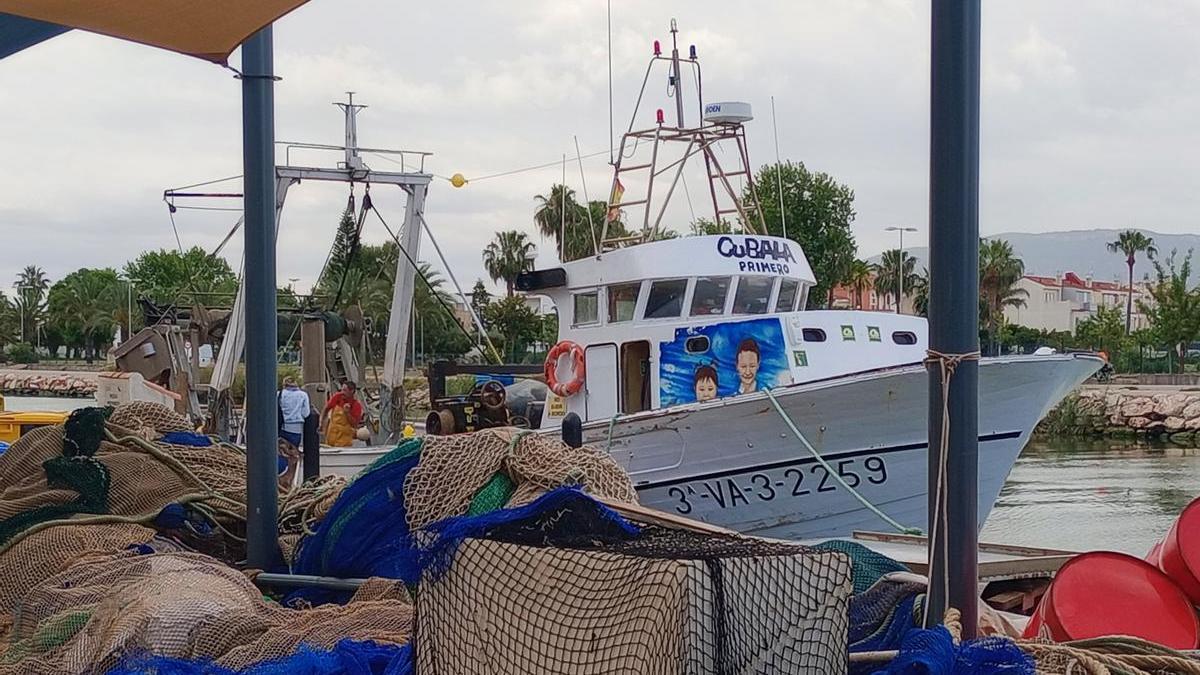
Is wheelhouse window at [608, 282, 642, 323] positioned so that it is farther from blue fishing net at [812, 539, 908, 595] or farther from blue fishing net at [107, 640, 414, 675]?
blue fishing net at [107, 640, 414, 675]

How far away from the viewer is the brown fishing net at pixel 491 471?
12.4ft

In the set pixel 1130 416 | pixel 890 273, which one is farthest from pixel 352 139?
pixel 890 273

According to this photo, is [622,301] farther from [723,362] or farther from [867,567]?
[867,567]

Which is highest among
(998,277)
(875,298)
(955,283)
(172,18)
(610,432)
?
(998,277)

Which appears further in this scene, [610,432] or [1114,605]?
[610,432]

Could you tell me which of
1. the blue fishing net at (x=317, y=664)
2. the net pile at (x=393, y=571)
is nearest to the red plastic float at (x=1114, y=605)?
the net pile at (x=393, y=571)

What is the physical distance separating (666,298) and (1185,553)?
319 inches

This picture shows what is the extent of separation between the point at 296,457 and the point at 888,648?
9508 millimetres

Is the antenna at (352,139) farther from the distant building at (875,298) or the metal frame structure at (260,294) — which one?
the distant building at (875,298)

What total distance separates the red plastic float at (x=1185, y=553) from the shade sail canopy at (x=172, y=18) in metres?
3.16

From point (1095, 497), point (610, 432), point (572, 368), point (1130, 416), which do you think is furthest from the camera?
point (1130, 416)

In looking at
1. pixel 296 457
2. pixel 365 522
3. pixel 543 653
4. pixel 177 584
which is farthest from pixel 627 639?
pixel 296 457

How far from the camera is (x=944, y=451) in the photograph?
104 inches

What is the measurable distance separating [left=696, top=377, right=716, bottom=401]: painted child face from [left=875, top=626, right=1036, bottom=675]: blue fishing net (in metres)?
8.54
